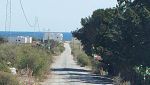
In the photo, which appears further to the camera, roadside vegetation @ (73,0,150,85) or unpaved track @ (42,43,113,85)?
unpaved track @ (42,43,113,85)

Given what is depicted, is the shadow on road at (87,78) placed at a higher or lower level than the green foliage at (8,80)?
lower

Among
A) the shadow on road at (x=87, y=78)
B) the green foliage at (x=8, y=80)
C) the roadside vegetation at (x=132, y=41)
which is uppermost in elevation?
the roadside vegetation at (x=132, y=41)

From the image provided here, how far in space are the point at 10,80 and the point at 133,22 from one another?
46.9 feet

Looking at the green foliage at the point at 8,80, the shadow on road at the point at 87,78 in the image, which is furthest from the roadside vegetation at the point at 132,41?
the green foliage at the point at 8,80

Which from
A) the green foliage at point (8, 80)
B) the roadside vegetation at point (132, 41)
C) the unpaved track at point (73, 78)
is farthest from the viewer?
the unpaved track at point (73, 78)

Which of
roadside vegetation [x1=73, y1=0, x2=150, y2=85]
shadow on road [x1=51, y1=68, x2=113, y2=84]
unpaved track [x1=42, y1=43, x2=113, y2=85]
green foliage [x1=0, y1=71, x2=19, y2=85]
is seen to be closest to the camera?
green foliage [x1=0, y1=71, x2=19, y2=85]

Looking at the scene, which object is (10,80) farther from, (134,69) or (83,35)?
(83,35)

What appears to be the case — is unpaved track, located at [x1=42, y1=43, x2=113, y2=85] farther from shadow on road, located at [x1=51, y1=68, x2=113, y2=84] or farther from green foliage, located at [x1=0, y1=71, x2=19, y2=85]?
green foliage, located at [x1=0, y1=71, x2=19, y2=85]

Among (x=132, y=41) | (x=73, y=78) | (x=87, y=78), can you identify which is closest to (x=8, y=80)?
(x=132, y=41)

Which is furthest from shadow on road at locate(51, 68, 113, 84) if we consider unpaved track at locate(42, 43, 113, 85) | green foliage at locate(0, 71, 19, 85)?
green foliage at locate(0, 71, 19, 85)

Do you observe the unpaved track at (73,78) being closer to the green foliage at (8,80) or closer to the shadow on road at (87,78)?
the shadow on road at (87,78)

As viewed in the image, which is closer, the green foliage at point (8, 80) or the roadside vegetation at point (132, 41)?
the green foliage at point (8, 80)

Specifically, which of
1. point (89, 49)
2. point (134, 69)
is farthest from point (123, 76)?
point (89, 49)

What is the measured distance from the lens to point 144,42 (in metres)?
41.3
